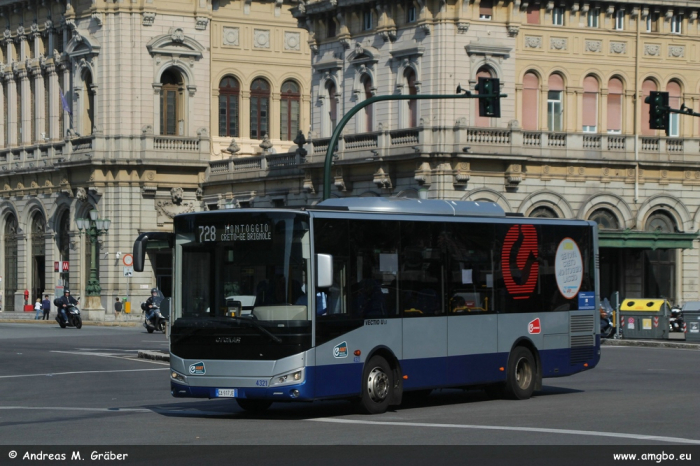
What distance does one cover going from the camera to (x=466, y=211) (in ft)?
68.3

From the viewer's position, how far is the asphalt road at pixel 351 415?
15.8 m

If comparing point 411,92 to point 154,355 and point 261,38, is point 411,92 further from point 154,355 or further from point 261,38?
point 154,355

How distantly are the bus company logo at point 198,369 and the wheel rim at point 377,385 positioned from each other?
2.17m

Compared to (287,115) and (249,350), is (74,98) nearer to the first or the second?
(287,115)

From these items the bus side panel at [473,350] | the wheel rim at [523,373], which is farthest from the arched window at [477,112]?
the bus side panel at [473,350]

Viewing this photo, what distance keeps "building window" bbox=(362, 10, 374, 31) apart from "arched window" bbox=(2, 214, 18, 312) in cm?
2527

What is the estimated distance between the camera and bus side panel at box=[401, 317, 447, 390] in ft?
64.0

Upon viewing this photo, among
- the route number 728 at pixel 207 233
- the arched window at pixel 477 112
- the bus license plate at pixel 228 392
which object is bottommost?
the bus license plate at pixel 228 392

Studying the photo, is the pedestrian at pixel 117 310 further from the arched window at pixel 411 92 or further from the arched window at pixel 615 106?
the arched window at pixel 615 106

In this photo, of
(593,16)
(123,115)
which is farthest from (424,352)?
(123,115)

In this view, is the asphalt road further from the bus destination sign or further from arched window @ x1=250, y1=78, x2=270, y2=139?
arched window @ x1=250, y1=78, x2=270, y2=139

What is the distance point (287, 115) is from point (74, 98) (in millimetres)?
10374

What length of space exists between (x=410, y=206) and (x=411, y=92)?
31.7 metres

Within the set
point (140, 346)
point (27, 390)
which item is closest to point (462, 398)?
point (27, 390)
